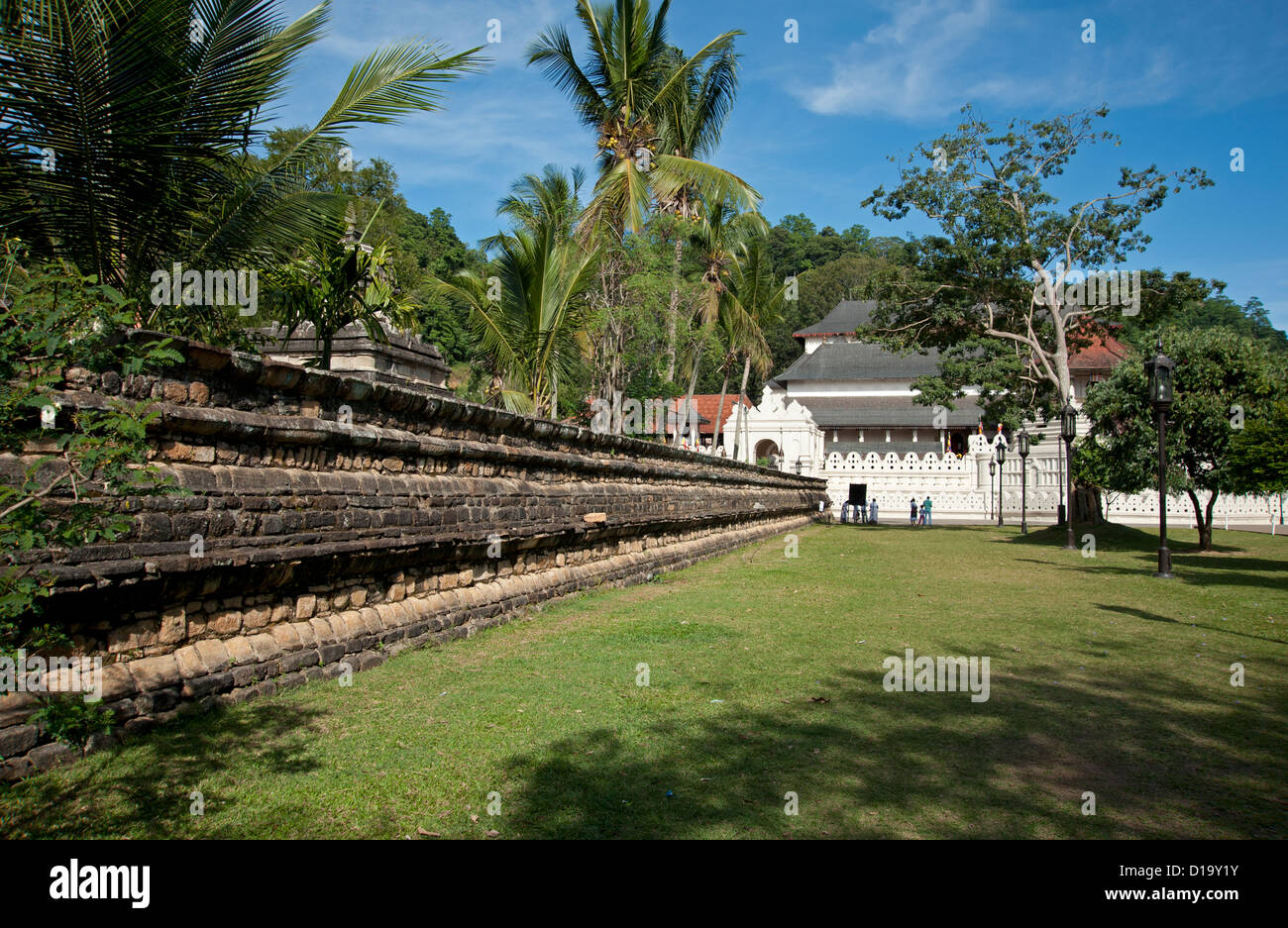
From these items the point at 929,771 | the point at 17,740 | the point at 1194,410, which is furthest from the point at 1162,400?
the point at 17,740

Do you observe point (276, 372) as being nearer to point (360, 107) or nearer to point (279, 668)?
point (279, 668)

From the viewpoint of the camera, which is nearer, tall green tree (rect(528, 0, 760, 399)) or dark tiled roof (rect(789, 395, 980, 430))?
tall green tree (rect(528, 0, 760, 399))

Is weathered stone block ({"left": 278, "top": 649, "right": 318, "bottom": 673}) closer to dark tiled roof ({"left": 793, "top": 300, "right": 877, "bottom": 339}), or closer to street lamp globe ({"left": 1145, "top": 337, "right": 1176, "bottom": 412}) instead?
street lamp globe ({"left": 1145, "top": 337, "right": 1176, "bottom": 412})

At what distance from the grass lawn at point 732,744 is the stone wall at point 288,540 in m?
0.25

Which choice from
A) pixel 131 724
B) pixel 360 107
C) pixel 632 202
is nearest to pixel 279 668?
pixel 131 724

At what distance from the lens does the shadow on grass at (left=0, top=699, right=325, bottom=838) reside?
3018 mm

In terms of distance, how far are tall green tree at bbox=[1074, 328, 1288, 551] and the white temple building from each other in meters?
4.65

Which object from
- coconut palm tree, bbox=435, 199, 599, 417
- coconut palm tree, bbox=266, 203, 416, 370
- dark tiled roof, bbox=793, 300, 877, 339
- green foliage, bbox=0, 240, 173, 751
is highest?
dark tiled roof, bbox=793, 300, 877, 339

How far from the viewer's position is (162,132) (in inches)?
214

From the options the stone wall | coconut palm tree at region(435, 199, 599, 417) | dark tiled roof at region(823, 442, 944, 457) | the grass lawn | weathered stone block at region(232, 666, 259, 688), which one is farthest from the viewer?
dark tiled roof at region(823, 442, 944, 457)

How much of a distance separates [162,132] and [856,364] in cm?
4720

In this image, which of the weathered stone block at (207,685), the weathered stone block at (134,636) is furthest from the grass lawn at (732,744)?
the weathered stone block at (134,636)

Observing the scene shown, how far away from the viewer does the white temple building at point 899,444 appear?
29016mm

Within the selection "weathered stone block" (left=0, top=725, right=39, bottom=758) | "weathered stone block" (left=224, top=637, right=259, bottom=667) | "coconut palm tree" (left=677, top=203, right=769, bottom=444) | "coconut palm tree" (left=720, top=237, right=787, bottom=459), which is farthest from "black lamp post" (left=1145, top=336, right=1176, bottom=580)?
"coconut palm tree" (left=720, top=237, right=787, bottom=459)
